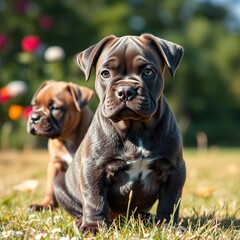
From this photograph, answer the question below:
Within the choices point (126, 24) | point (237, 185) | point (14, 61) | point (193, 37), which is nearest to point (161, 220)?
point (237, 185)

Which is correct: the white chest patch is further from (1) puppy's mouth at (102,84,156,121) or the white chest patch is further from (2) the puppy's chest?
(1) puppy's mouth at (102,84,156,121)

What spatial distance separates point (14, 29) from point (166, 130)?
14330mm

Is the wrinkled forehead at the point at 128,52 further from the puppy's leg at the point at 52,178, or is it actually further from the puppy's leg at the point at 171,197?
the puppy's leg at the point at 52,178

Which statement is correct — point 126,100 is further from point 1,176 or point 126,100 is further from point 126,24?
point 126,24

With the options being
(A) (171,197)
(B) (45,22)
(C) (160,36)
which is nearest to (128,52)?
(A) (171,197)

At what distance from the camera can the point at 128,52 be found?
331 centimetres

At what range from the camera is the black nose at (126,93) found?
125 inches

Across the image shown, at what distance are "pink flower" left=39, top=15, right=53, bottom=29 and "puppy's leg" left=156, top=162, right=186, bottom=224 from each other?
1359cm

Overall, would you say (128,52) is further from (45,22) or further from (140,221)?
(45,22)

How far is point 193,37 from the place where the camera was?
22328mm

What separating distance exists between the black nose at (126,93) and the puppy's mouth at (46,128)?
85.5 inches

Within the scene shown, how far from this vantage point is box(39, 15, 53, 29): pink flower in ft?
53.9

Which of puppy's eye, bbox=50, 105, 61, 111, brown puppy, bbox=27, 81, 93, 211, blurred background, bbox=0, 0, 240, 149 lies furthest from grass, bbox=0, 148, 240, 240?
blurred background, bbox=0, 0, 240, 149

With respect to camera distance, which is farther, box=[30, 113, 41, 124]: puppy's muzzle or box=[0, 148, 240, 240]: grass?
box=[30, 113, 41, 124]: puppy's muzzle
